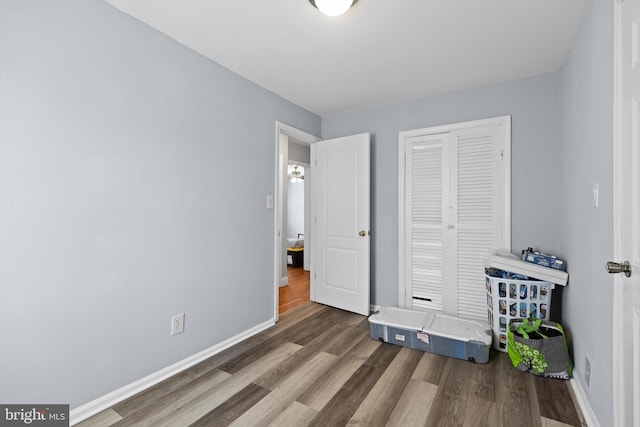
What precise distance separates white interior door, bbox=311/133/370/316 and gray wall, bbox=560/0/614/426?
1.75 m

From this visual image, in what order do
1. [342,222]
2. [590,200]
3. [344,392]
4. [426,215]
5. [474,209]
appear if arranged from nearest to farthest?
[590,200], [344,392], [474,209], [426,215], [342,222]

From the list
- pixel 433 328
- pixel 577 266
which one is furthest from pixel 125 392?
pixel 577 266

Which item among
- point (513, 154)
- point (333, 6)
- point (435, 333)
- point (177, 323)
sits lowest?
point (435, 333)

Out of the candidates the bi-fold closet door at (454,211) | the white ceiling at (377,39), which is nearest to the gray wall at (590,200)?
the white ceiling at (377,39)

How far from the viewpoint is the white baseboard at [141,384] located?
169 cm

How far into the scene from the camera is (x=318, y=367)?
2260 millimetres

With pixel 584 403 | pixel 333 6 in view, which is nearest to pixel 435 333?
pixel 584 403

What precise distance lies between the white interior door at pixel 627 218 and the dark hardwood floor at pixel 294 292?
285 centimetres

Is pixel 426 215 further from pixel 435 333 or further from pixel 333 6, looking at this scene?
pixel 333 6

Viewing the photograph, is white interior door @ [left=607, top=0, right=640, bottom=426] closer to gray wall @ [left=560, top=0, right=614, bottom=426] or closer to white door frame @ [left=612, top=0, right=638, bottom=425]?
white door frame @ [left=612, top=0, right=638, bottom=425]

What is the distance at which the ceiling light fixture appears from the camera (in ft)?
5.58

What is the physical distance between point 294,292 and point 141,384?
8.12 ft

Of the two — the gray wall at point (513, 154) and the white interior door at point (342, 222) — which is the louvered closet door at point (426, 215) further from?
the white interior door at point (342, 222)

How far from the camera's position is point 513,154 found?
2789 millimetres
